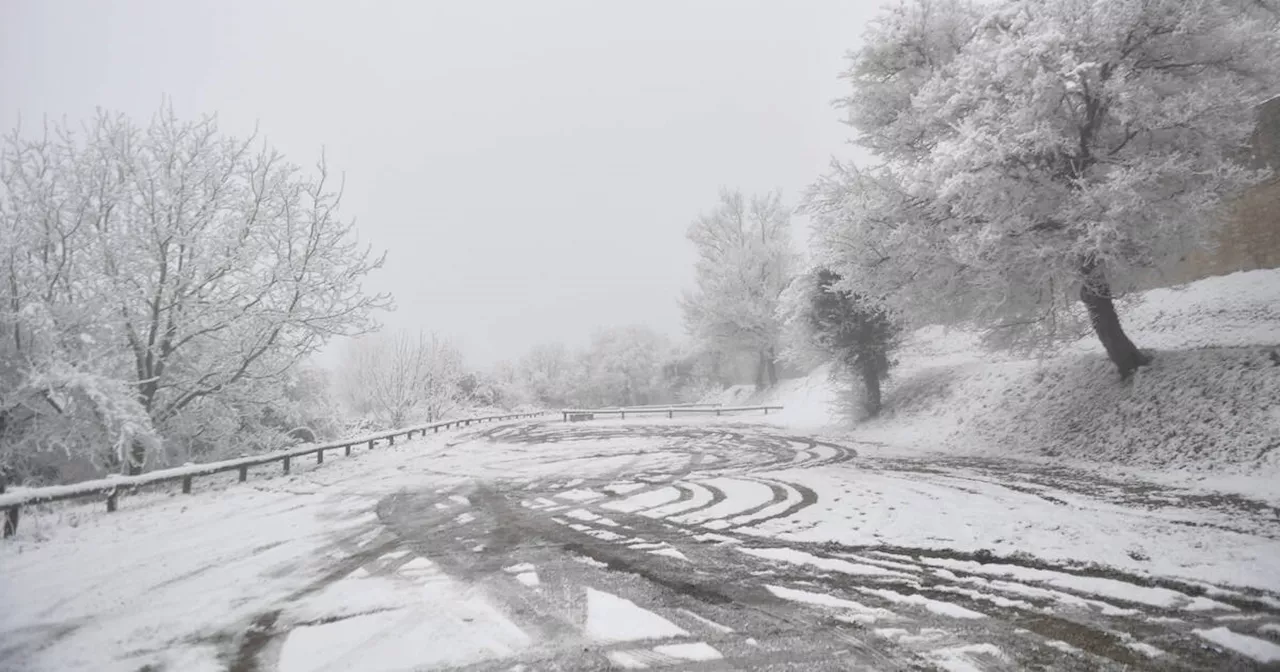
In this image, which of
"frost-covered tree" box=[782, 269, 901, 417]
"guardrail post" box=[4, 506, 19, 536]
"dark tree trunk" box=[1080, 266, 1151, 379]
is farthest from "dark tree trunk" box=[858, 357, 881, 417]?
"guardrail post" box=[4, 506, 19, 536]

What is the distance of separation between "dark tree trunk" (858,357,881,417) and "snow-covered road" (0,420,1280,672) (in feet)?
36.0

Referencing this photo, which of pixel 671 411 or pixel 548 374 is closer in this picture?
pixel 671 411

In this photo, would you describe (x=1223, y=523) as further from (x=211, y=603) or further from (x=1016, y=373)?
(x=1016, y=373)

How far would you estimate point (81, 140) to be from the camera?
14.7 metres

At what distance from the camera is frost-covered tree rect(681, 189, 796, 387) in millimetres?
39094

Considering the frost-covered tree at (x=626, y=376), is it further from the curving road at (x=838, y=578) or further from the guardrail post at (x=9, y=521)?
the guardrail post at (x=9, y=521)

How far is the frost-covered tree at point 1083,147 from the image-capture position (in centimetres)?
1005

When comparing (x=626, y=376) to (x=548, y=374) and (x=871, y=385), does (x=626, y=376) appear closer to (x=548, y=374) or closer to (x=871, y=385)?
(x=548, y=374)

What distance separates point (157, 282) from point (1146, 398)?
Result: 24048 millimetres

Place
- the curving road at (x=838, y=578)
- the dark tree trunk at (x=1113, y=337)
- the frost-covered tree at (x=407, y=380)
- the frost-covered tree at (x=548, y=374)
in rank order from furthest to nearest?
1. the frost-covered tree at (x=548, y=374)
2. the frost-covered tree at (x=407, y=380)
3. the dark tree trunk at (x=1113, y=337)
4. the curving road at (x=838, y=578)

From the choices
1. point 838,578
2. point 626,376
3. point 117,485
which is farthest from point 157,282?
point 626,376

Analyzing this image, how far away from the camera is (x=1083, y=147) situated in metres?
11.1

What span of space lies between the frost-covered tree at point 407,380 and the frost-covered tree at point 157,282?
16.9 m

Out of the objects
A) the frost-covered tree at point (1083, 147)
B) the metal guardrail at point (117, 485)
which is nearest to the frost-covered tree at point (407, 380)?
the metal guardrail at point (117, 485)
